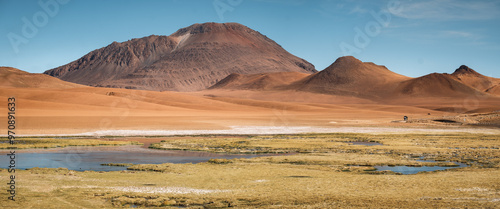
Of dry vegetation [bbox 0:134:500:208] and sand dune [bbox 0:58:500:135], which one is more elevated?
sand dune [bbox 0:58:500:135]

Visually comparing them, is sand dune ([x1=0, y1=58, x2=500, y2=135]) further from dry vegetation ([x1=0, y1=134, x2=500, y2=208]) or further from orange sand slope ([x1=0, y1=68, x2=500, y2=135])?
dry vegetation ([x1=0, y1=134, x2=500, y2=208])

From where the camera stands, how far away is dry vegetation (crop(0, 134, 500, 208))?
51.6ft

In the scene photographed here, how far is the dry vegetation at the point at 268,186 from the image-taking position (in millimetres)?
15742

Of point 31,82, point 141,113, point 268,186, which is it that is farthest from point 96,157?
point 31,82

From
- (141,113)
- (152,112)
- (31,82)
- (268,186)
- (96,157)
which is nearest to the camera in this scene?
(268,186)

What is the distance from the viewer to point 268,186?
18766mm

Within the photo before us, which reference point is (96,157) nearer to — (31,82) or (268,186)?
(268,186)

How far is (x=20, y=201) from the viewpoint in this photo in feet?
51.3

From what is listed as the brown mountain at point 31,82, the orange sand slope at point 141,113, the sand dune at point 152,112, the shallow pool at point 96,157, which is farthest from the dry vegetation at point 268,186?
the brown mountain at point 31,82

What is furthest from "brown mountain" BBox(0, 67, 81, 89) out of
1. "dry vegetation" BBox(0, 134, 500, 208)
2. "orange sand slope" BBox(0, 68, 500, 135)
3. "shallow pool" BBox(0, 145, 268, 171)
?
"dry vegetation" BBox(0, 134, 500, 208)

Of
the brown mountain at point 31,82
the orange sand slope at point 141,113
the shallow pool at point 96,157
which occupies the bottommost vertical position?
the shallow pool at point 96,157

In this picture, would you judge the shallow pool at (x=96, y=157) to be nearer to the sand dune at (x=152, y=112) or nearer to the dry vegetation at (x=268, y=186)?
the dry vegetation at (x=268, y=186)

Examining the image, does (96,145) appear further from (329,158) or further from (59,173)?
(329,158)

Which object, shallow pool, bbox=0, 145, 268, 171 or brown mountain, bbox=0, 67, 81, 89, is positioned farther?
brown mountain, bbox=0, 67, 81, 89
